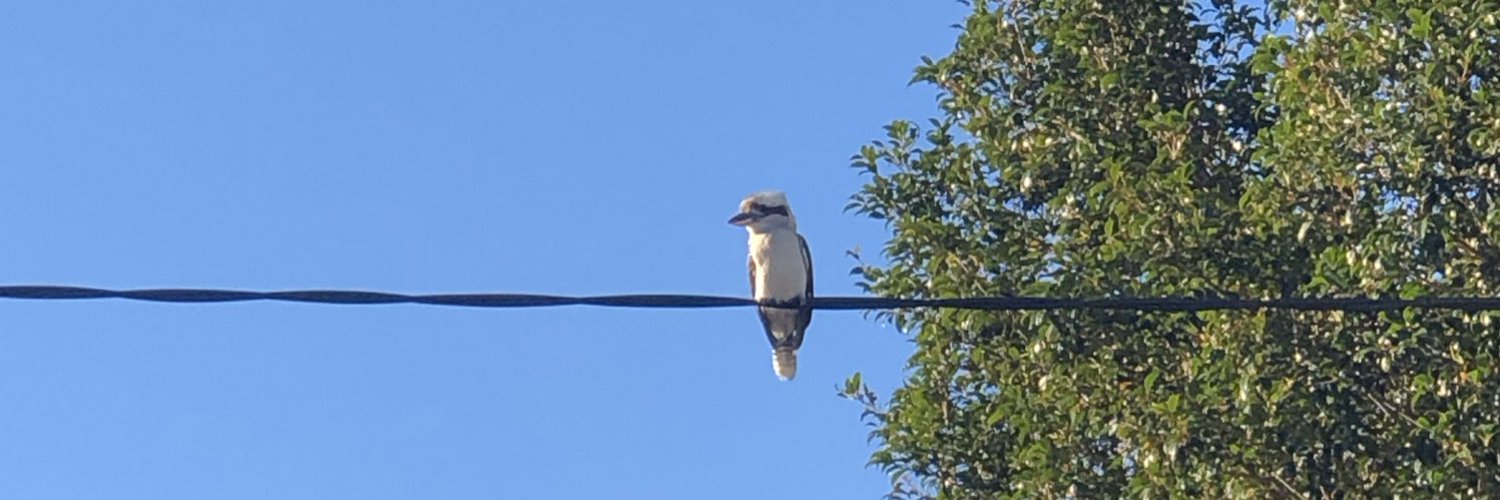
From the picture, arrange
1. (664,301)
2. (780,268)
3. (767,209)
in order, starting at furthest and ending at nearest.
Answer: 1. (767,209)
2. (780,268)
3. (664,301)

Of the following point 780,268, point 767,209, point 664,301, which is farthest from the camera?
point 767,209

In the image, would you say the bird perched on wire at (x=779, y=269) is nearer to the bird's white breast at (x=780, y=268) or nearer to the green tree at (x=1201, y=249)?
the bird's white breast at (x=780, y=268)

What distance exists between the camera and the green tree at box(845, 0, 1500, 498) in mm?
12227

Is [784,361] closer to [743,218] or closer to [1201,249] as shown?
[743,218]

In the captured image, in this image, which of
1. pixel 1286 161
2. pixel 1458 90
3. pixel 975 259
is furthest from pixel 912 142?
pixel 1458 90

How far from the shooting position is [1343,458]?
1259cm

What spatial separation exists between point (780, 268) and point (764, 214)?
39 cm

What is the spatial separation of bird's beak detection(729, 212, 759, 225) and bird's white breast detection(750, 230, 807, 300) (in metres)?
0.21

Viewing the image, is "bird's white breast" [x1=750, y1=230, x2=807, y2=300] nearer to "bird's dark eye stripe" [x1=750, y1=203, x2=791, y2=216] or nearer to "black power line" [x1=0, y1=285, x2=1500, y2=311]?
"bird's dark eye stripe" [x1=750, y1=203, x2=791, y2=216]

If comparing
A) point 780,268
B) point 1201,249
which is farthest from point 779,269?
point 1201,249

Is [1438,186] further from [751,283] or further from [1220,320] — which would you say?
[751,283]

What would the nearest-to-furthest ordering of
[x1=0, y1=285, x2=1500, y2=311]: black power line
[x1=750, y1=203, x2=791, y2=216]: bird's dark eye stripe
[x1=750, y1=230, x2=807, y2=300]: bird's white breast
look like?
[x1=0, y1=285, x2=1500, y2=311]: black power line < [x1=750, y1=230, x2=807, y2=300]: bird's white breast < [x1=750, y1=203, x2=791, y2=216]: bird's dark eye stripe

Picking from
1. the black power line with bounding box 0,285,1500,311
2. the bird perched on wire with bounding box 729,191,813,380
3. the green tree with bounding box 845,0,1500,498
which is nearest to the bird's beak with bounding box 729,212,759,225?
the bird perched on wire with bounding box 729,191,813,380

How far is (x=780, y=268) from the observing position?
11.4 metres
